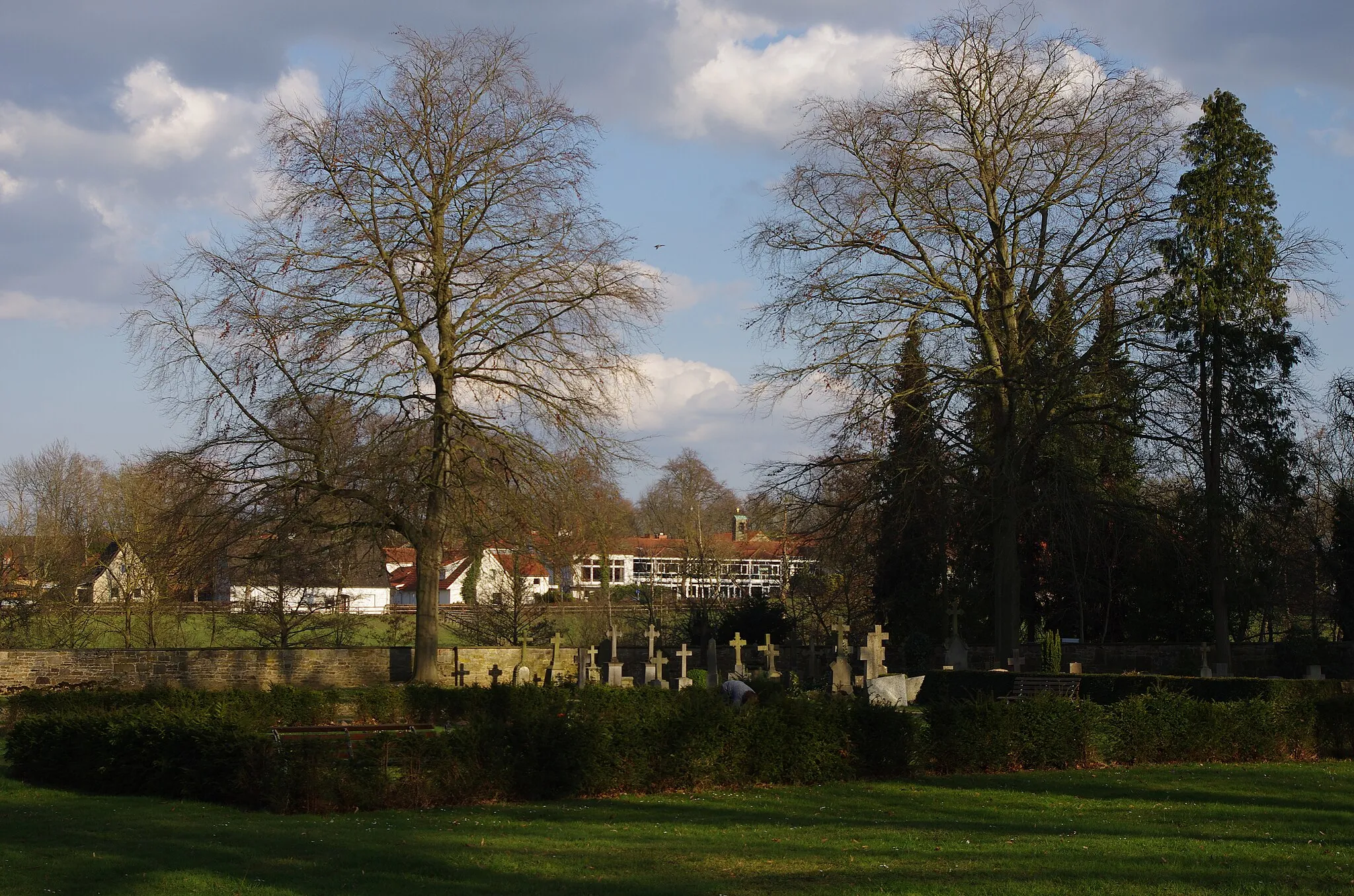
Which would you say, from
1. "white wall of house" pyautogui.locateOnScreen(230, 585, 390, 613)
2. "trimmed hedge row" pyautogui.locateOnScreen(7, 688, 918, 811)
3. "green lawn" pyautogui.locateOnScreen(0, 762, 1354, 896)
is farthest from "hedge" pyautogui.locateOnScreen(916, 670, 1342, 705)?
"white wall of house" pyautogui.locateOnScreen(230, 585, 390, 613)

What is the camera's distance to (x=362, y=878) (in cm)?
883

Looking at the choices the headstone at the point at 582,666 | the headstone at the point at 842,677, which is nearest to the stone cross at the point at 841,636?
the headstone at the point at 842,677

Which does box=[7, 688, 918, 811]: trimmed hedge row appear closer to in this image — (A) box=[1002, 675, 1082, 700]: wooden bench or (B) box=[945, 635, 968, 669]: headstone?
(A) box=[1002, 675, 1082, 700]: wooden bench

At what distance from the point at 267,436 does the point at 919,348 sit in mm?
13994

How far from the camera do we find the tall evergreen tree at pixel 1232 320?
27.1 m

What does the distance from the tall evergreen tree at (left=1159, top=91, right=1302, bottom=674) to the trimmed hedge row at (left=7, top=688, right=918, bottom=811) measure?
15.6m

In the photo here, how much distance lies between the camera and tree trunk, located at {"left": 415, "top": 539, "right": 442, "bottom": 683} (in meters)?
25.5

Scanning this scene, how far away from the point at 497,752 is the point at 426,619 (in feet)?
43.1

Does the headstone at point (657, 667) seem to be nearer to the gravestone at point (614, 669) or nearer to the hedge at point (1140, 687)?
the gravestone at point (614, 669)

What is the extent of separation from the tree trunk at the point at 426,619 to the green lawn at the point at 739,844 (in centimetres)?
1218

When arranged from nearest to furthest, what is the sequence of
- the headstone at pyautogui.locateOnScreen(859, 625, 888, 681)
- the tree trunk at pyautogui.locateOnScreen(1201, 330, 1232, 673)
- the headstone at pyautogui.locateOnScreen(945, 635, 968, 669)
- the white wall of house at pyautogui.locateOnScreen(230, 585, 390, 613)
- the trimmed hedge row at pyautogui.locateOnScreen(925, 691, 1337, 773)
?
the trimmed hedge row at pyautogui.locateOnScreen(925, 691, 1337, 773)
the headstone at pyautogui.locateOnScreen(859, 625, 888, 681)
the tree trunk at pyautogui.locateOnScreen(1201, 330, 1232, 673)
the headstone at pyautogui.locateOnScreen(945, 635, 968, 669)
the white wall of house at pyautogui.locateOnScreen(230, 585, 390, 613)

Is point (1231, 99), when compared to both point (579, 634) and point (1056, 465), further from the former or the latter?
point (579, 634)

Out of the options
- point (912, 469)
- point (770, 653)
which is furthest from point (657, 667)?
point (912, 469)

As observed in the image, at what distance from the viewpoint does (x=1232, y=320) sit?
28.1m
